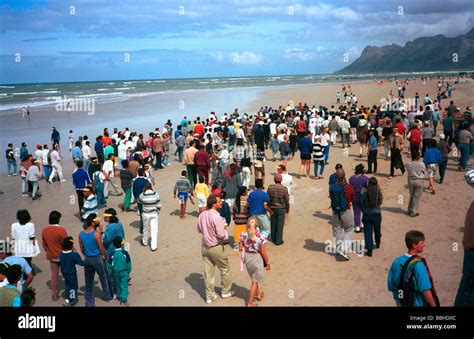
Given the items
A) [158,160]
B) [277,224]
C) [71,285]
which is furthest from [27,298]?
[158,160]

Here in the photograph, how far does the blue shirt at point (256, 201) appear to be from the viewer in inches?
331

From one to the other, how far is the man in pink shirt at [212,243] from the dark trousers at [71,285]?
7.49ft

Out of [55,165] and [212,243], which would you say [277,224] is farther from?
[55,165]

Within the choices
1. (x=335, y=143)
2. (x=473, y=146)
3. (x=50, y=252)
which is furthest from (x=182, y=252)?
(x=335, y=143)

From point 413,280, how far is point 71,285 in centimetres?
551

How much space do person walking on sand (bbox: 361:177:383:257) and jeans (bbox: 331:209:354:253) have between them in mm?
343

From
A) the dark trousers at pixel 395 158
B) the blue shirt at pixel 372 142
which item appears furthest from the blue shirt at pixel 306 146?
the dark trousers at pixel 395 158

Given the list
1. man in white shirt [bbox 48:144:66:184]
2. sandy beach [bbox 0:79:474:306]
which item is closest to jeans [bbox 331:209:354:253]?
sandy beach [bbox 0:79:474:306]

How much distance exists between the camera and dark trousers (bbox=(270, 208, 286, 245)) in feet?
29.3

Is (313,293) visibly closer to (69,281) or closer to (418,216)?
(69,281)

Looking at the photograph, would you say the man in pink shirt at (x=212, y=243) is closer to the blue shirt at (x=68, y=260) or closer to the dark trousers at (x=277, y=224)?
the blue shirt at (x=68, y=260)

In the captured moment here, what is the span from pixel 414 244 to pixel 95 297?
563cm

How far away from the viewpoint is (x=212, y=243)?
667 cm
